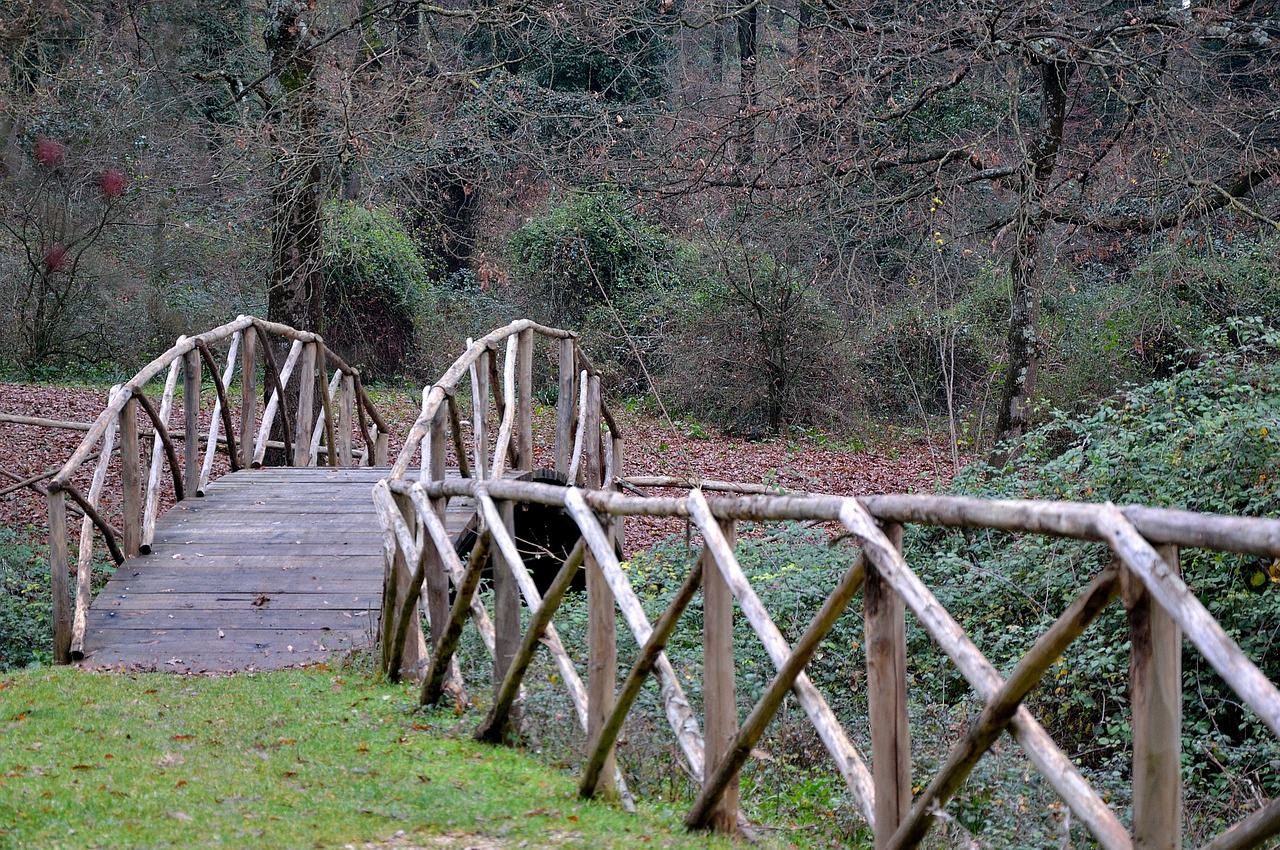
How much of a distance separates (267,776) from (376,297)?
18.4 m

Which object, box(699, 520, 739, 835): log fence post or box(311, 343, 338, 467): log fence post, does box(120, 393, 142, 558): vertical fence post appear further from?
box(699, 520, 739, 835): log fence post

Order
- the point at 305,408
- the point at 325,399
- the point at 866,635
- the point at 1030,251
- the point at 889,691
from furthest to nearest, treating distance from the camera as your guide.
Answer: the point at 1030,251 → the point at 325,399 → the point at 305,408 → the point at 889,691 → the point at 866,635

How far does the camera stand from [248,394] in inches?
397

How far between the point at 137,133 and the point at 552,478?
15.4 m

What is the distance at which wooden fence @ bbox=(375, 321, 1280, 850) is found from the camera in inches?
100

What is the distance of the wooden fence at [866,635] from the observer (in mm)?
2545

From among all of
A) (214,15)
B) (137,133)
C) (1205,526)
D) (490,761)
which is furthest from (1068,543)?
(214,15)

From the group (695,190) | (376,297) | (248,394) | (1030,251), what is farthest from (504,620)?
(376,297)

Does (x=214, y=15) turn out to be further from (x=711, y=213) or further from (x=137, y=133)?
(x=711, y=213)

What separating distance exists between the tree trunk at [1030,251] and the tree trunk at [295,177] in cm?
687

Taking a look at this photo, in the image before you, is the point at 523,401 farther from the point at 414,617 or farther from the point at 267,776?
the point at 267,776

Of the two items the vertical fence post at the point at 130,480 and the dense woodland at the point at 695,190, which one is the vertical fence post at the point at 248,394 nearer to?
the vertical fence post at the point at 130,480

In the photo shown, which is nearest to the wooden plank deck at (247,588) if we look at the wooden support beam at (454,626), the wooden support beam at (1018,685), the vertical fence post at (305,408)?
the wooden support beam at (454,626)

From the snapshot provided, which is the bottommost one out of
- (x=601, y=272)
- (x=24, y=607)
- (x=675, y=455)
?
(x=24, y=607)
